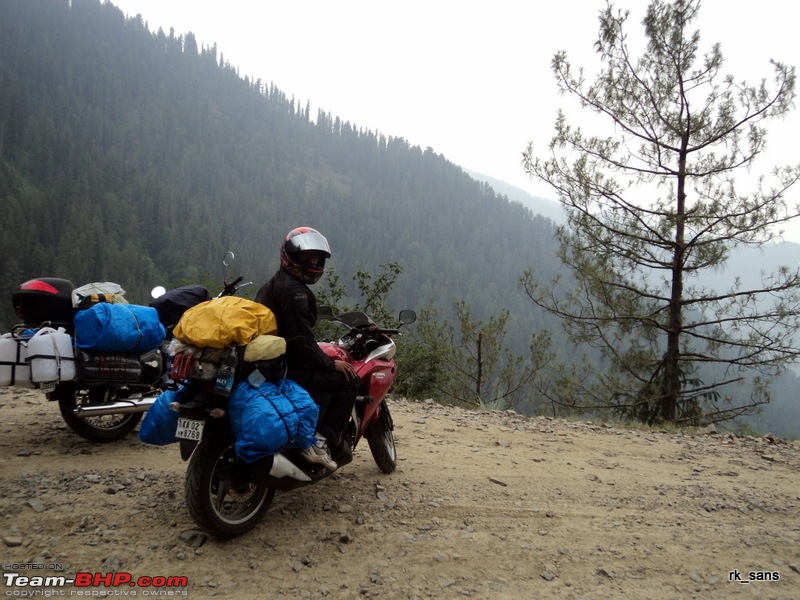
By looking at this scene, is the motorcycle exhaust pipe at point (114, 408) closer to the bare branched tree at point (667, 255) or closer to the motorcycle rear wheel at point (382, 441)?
the motorcycle rear wheel at point (382, 441)

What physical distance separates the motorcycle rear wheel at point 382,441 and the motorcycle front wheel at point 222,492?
1.00 meters

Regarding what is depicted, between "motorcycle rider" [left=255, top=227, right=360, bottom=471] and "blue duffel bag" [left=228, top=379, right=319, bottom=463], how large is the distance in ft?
0.65

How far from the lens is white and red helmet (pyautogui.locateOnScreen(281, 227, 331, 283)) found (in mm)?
3250

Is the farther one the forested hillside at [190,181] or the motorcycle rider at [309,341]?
the forested hillside at [190,181]

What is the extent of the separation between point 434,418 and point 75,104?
131872 mm

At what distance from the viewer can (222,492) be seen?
3.01m

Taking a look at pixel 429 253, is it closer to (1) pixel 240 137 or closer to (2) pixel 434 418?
(1) pixel 240 137

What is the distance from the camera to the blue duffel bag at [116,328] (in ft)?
13.4

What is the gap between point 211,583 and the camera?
2.65m

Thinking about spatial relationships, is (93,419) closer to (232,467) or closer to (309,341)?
(232,467)

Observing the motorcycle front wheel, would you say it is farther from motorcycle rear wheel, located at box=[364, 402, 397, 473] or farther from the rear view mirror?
the rear view mirror

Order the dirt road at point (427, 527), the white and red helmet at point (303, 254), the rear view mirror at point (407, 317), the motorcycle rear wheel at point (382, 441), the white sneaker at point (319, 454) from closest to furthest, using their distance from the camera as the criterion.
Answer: the dirt road at point (427, 527)
the white sneaker at point (319, 454)
the white and red helmet at point (303, 254)
the rear view mirror at point (407, 317)
the motorcycle rear wheel at point (382, 441)

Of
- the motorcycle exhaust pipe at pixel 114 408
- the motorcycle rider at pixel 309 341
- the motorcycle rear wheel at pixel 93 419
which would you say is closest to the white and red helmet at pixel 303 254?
the motorcycle rider at pixel 309 341

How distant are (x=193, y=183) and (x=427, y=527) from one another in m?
125
